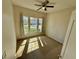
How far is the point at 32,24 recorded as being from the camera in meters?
8.82

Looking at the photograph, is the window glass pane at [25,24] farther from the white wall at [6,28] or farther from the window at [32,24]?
the white wall at [6,28]

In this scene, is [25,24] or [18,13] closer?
[18,13]

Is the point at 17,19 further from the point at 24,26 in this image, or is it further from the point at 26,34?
the point at 26,34

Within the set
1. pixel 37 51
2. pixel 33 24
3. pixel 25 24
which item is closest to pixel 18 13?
pixel 25 24

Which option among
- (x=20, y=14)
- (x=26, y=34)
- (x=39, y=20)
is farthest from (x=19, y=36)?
(x=39, y=20)

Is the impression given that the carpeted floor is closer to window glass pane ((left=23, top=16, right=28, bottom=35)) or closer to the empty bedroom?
the empty bedroom

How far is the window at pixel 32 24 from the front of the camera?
26.1 ft

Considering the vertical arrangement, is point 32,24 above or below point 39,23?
below

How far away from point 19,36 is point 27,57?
3555mm

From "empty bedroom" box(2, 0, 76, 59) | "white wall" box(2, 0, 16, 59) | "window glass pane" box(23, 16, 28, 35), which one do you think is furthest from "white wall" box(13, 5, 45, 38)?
"white wall" box(2, 0, 16, 59)

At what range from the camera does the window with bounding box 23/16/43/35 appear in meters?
7.96

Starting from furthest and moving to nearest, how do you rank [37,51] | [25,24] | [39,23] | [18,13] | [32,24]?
[39,23] → [32,24] → [25,24] → [18,13] → [37,51]

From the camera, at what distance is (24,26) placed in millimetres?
7820

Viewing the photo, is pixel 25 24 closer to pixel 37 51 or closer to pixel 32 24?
pixel 32 24
